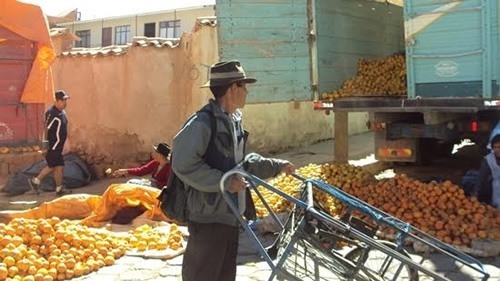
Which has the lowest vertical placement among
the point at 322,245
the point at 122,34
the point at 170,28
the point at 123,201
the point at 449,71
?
the point at 123,201

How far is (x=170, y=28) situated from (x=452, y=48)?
23758mm

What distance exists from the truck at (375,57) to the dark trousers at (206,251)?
160 inches

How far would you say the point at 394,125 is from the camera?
7.31 meters

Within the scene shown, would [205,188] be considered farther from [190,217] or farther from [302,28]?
[302,28]

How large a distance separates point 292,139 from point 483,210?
6.41 meters

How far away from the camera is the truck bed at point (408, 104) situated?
6.14 m

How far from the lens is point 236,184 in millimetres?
2869

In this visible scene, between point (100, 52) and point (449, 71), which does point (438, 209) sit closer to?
point (449, 71)

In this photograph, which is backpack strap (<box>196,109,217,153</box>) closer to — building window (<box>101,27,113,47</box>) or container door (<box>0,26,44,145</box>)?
container door (<box>0,26,44,145</box>)

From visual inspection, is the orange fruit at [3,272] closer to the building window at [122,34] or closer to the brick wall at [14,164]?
the brick wall at [14,164]

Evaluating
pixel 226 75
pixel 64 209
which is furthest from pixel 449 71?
pixel 64 209

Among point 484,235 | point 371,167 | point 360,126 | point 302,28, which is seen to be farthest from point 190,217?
point 360,126

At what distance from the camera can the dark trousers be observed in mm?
3086

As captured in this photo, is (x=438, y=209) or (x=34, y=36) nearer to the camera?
(x=438, y=209)
